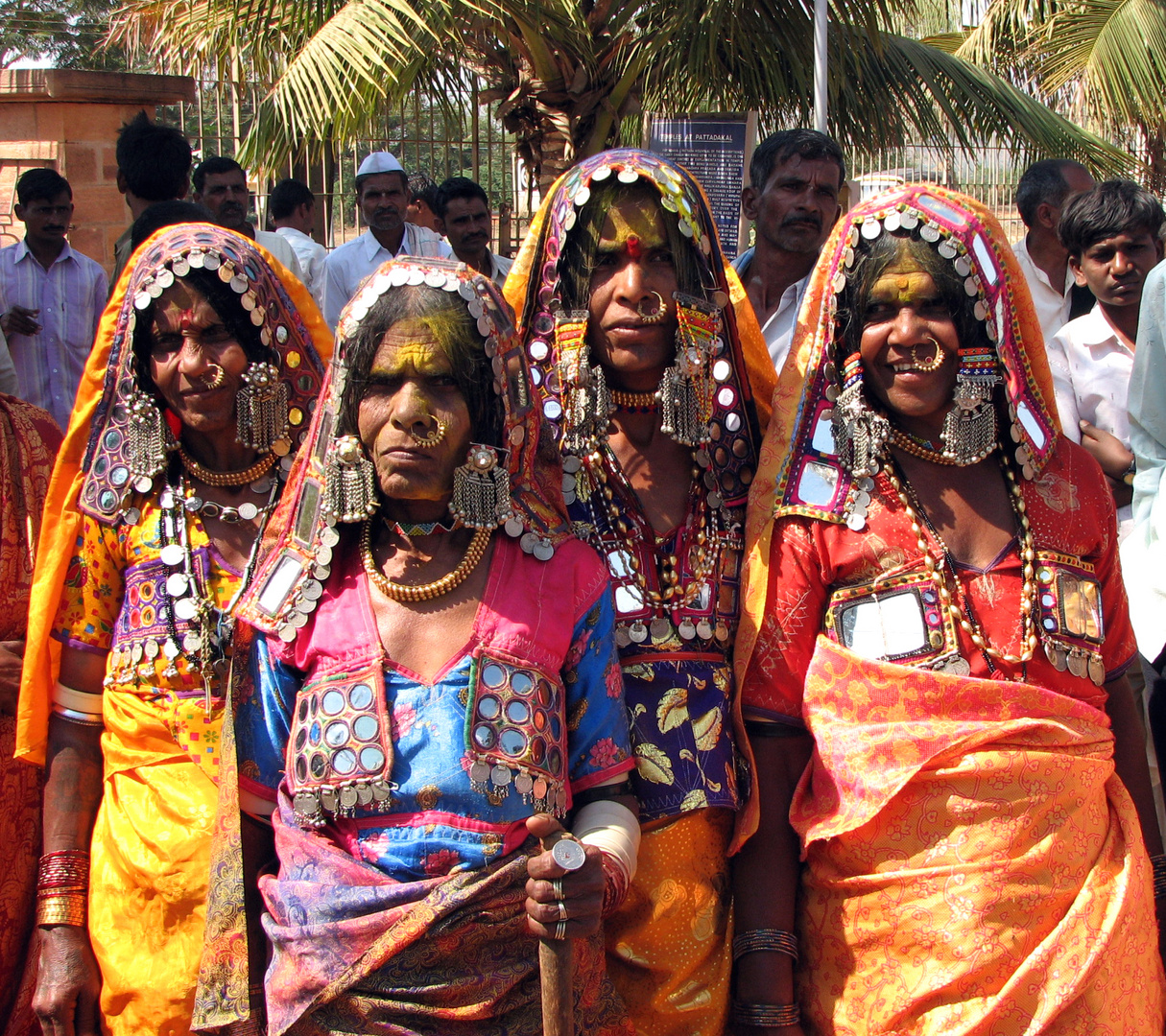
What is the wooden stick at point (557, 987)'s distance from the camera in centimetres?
195

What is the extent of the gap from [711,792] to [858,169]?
29.9ft

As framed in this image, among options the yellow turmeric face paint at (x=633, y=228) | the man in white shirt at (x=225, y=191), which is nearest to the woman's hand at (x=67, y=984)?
the yellow turmeric face paint at (x=633, y=228)

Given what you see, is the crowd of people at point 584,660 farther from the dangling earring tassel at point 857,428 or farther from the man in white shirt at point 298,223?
the man in white shirt at point 298,223

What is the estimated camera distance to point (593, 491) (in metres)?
2.60

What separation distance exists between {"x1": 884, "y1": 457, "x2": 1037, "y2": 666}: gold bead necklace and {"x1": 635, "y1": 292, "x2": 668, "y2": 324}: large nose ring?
1.90 ft

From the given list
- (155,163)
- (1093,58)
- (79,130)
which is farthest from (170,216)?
(1093,58)

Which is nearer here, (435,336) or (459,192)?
(435,336)

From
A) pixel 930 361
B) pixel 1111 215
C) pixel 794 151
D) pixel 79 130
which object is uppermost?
pixel 79 130

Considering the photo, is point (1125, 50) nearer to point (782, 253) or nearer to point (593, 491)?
point (782, 253)

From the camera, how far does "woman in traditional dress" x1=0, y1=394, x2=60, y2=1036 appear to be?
274cm

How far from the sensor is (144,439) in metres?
2.62

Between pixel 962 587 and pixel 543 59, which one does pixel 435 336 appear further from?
pixel 543 59

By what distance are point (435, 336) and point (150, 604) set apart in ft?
2.92

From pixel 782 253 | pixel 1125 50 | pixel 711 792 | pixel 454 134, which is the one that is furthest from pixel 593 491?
pixel 1125 50
